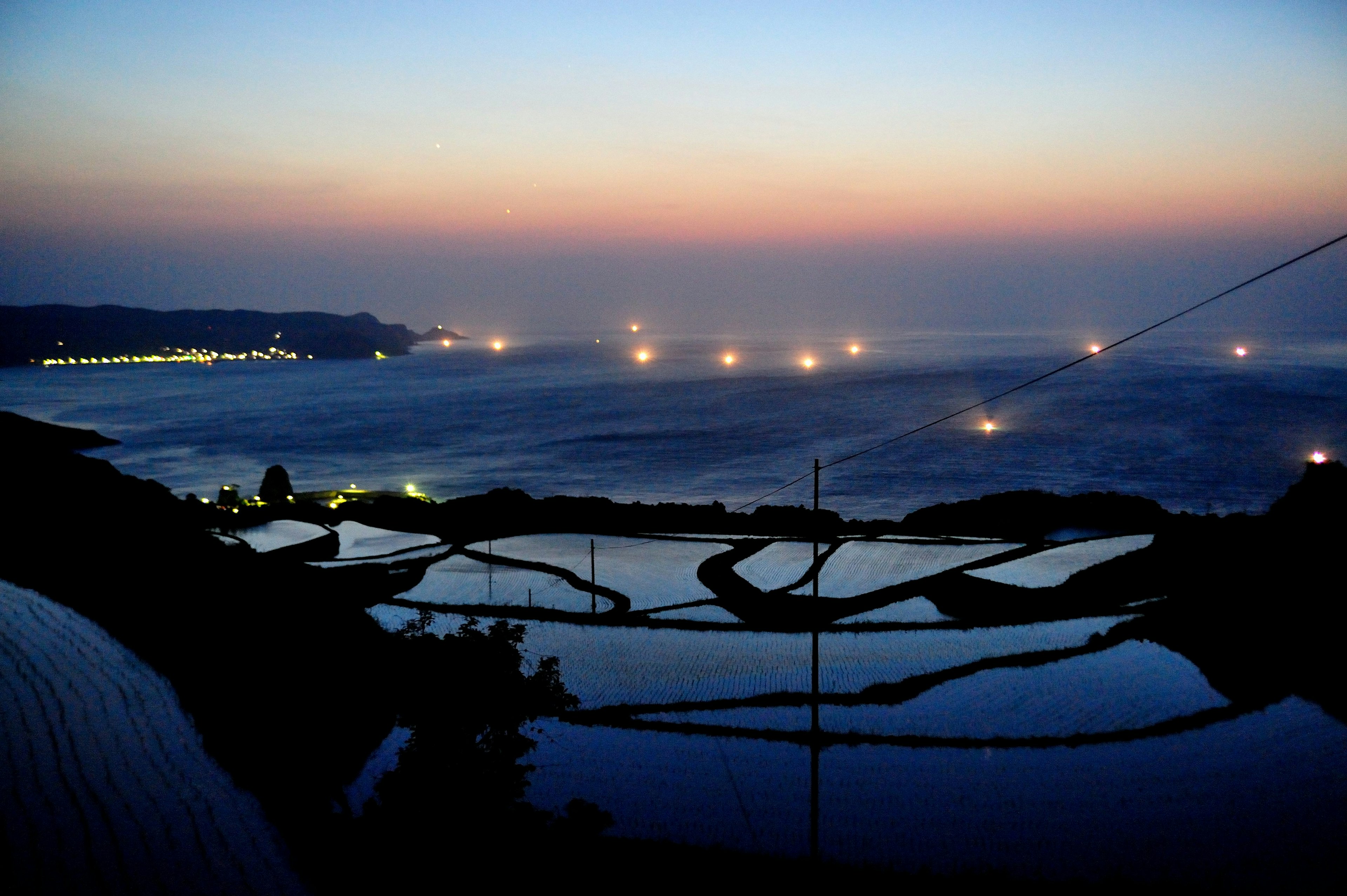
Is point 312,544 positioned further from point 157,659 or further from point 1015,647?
point 1015,647

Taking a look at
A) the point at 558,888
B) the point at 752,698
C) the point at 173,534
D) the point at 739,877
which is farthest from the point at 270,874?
the point at 173,534

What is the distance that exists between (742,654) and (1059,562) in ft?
33.1

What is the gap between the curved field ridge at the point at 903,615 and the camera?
16547 millimetres

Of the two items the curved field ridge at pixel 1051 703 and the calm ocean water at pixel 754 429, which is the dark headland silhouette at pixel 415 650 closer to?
the curved field ridge at pixel 1051 703

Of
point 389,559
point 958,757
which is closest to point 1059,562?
point 958,757

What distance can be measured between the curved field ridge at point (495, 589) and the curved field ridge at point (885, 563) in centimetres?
548

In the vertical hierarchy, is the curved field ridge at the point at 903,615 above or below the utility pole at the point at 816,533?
below

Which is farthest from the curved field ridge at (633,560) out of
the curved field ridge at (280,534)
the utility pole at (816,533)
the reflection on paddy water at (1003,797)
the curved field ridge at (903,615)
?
the reflection on paddy water at (1003,797)

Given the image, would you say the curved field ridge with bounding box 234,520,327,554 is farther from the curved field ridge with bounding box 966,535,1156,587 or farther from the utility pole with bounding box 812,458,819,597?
the curved field ridge with bounding box 966,535,1156,587

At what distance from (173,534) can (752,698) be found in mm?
11142

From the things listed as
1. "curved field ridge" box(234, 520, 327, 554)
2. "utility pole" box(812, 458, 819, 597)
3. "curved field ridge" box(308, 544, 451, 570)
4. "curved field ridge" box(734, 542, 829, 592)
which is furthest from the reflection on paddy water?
"curved field ridge" box(234, 520, 327, 554)

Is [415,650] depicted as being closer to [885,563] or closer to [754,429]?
[885,563]

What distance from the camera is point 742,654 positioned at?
48.7 ft

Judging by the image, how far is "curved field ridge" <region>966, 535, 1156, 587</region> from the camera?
18.8 meters
